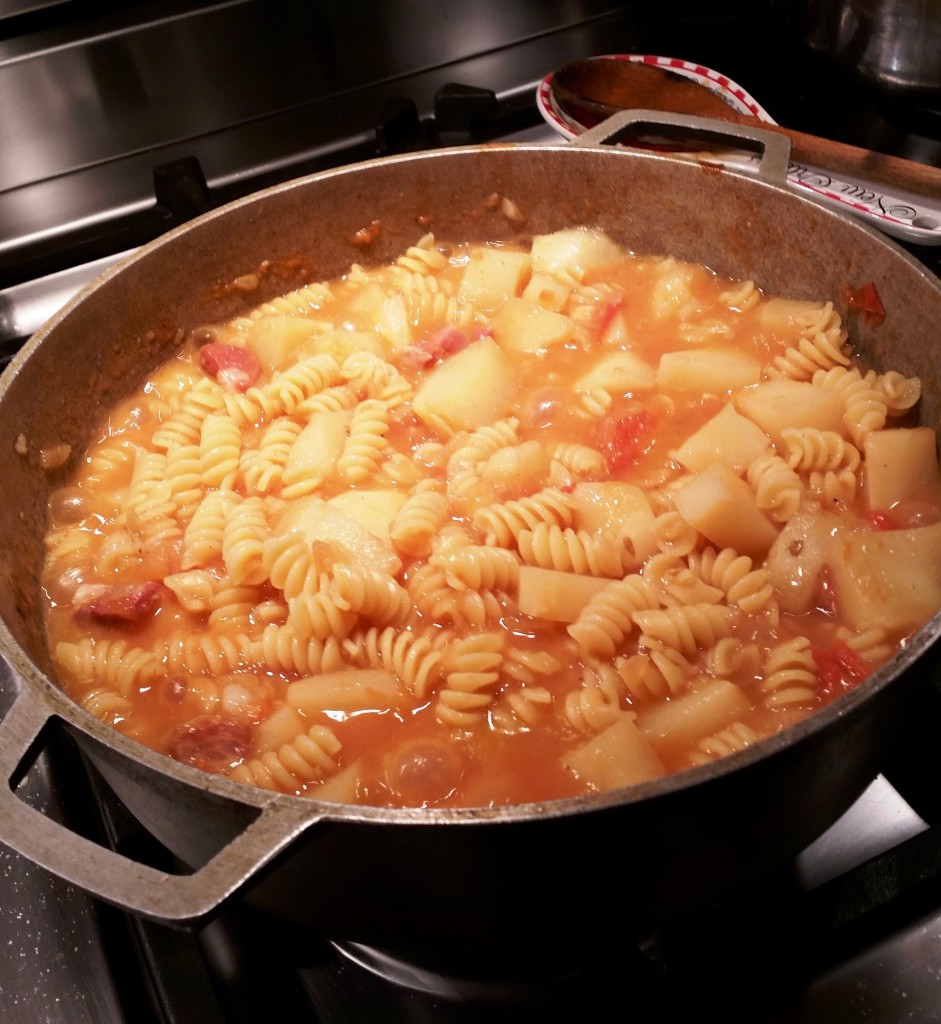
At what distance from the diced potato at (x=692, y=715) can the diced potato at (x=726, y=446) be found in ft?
1.58

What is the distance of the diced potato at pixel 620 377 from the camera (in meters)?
1.92

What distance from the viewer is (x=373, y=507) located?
1685 millimetres

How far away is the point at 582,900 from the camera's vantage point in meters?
1.04

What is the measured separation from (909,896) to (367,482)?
1098 mm

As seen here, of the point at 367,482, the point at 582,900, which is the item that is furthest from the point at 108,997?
the point at 367,482

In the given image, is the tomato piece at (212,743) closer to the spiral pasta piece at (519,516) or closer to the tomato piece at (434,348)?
the spiral pasta piece at (519,516)

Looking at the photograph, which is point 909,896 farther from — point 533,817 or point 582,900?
point 533,817

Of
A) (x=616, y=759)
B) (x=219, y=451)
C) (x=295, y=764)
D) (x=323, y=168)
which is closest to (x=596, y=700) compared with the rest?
(x=616, y=759)

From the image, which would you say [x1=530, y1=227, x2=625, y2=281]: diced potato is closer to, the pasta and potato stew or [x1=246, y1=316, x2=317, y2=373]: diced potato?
the pasta and potato stew

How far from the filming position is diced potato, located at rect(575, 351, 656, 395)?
1924 mm

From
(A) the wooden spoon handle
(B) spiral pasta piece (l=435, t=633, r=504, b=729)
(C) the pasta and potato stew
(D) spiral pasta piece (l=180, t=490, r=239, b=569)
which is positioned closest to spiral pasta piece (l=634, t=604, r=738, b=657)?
(C) the pasta and potato stew

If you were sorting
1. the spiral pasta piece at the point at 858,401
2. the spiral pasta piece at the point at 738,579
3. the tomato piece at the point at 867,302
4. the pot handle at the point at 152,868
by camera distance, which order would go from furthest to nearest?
1. the tomato piece at the point at 867,302
2. the spiral pasta piece at the point at 858,401
3. the spiral pasta piece at the point at 738,579
4. the pot handle at the point at 152,868

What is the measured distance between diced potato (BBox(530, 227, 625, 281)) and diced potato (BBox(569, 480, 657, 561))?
0.73 meters

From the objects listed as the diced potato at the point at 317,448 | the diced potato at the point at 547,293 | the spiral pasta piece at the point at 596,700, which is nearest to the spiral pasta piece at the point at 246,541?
the diced potato at the point at 317,448
